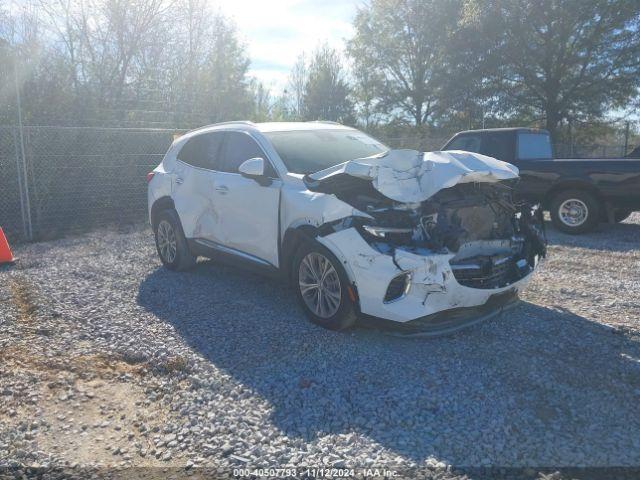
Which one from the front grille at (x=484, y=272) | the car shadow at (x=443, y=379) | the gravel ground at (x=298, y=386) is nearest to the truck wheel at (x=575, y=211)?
the gravel ground at (x=298, y=386)

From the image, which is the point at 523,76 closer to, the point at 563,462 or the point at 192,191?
the point at 192,191

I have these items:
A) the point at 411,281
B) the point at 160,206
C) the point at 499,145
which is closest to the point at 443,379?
the point at 411,281

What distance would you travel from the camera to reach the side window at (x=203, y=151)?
21.9ft

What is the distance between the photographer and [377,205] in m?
4.75

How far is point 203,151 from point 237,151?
76 cm

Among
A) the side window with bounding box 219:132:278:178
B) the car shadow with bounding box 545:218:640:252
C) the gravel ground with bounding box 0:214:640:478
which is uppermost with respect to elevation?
the side window with bounding box 219:132:278:178

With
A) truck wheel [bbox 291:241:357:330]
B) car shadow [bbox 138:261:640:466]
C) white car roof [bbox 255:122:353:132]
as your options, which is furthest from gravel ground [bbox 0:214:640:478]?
white car roof [bbox 255:122:353:132]

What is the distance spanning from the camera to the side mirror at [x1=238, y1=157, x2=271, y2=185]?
18.2 ft

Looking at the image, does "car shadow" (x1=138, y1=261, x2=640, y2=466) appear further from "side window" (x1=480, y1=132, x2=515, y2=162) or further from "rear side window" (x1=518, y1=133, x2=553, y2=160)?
"rear side window" (x1=518, y1=133, x2=553, y2=160)

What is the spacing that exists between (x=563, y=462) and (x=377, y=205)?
2.34m

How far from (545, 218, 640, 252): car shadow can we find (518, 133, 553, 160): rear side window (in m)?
1.39

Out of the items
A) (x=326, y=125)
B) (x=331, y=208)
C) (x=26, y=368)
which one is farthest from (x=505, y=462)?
(x=326, y=125)

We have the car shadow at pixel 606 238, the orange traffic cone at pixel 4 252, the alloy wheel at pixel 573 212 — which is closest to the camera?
the orange traffic cone at pixel 4 252

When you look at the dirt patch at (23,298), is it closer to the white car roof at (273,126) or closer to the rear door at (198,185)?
A: the rear door at (198,185)
